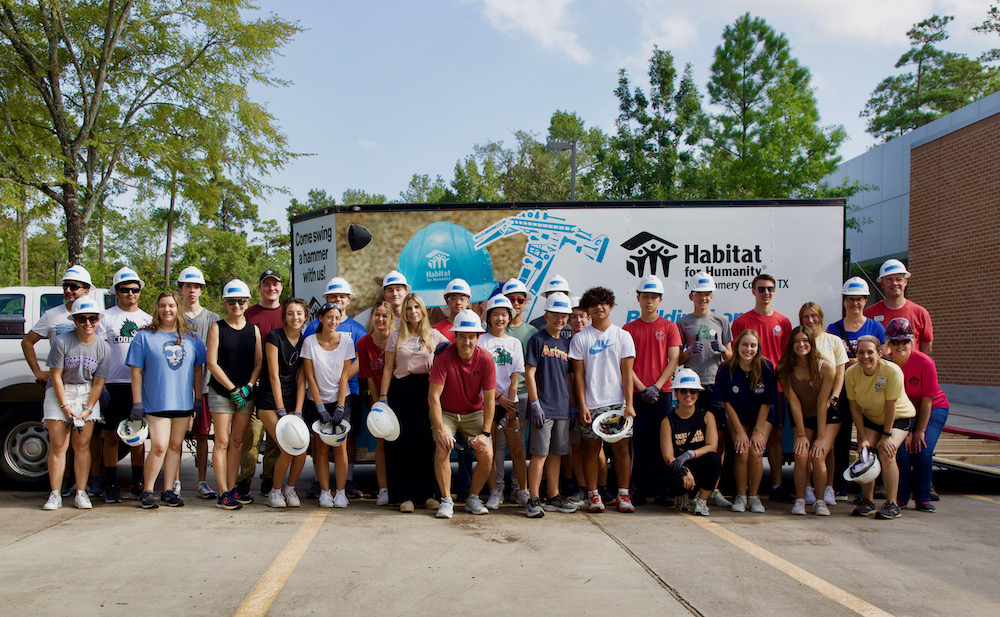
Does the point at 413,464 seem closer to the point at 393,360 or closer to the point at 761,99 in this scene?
the point at 393,360

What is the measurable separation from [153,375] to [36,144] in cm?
1100

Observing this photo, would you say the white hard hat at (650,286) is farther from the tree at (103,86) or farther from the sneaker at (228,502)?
the tree at (103,86)

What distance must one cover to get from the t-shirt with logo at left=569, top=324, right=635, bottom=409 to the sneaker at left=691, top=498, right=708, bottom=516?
1.13 meters

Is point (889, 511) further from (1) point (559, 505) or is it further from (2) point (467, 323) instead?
(2) point (467, 323)

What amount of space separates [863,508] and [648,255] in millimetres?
3037

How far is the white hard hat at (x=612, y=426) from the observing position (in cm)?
620

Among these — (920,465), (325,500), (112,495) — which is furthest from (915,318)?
(112,495)

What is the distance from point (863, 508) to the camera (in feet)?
20.7

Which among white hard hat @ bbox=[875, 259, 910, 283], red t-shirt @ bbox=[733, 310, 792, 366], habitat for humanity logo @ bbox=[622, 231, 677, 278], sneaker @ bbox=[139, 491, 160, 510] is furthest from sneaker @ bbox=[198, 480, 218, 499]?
white hard hat @ bbox=[875, 259, 910, 283]

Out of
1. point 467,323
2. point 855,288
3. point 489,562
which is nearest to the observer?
point 489,562

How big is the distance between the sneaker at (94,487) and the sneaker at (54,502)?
0.40m

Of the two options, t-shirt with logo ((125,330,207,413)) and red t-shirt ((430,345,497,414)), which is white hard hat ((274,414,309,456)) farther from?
red t-shirt ((430,345,497,414))

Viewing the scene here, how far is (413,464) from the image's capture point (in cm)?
639

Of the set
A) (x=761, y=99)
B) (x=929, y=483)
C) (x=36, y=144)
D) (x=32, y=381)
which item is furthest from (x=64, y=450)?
(x=761, y=99)
